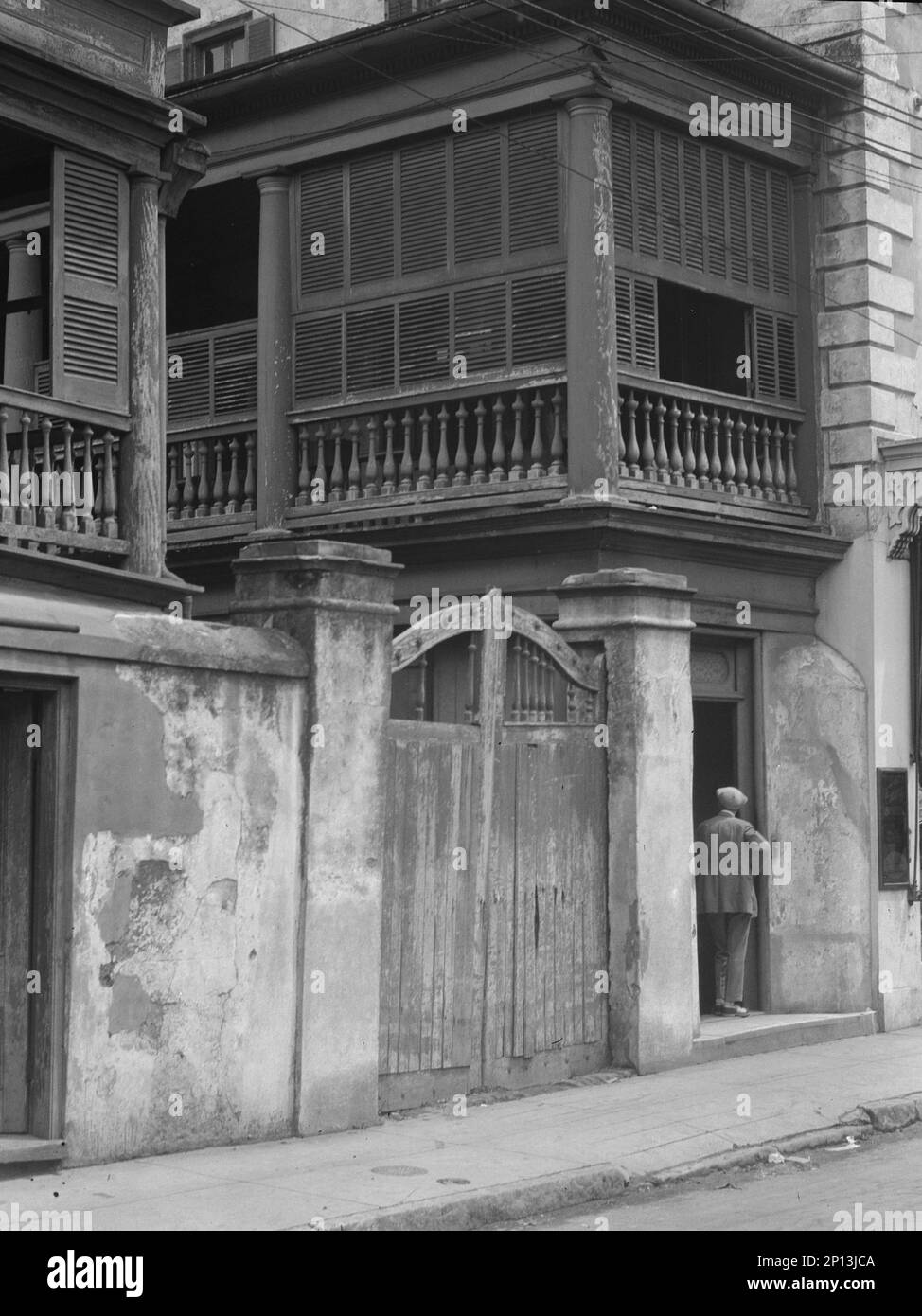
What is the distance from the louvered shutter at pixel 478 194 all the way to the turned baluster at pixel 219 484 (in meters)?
2.87

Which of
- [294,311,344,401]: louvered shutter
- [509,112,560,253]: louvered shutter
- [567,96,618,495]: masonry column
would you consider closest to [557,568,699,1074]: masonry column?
[567,96,618,495]: masonry column

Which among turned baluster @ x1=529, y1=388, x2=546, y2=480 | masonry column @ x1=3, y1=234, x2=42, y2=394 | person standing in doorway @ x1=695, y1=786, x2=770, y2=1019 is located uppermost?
masonry column @ x1=3, y1=234, x2=42, y2=394

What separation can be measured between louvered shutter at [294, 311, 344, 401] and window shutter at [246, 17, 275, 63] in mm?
4911

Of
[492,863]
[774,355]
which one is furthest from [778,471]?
[492,863]

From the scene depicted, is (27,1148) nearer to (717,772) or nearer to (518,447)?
(518,447)

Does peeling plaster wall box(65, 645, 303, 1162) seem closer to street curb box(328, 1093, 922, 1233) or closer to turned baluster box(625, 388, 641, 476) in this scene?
street curb box(328, 1093, 922, 1233)

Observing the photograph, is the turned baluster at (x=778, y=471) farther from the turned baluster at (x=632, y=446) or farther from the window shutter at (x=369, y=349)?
the window shutter at (x=369, y=349)

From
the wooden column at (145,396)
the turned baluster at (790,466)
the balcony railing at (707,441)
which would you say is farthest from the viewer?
the turned baluster at (790,466)

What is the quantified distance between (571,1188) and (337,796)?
2403mm

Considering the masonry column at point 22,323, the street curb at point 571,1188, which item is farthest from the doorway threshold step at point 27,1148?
the masonry column at point 22,323

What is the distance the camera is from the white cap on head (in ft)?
46.4

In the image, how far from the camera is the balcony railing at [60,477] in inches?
433

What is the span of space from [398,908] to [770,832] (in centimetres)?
534
